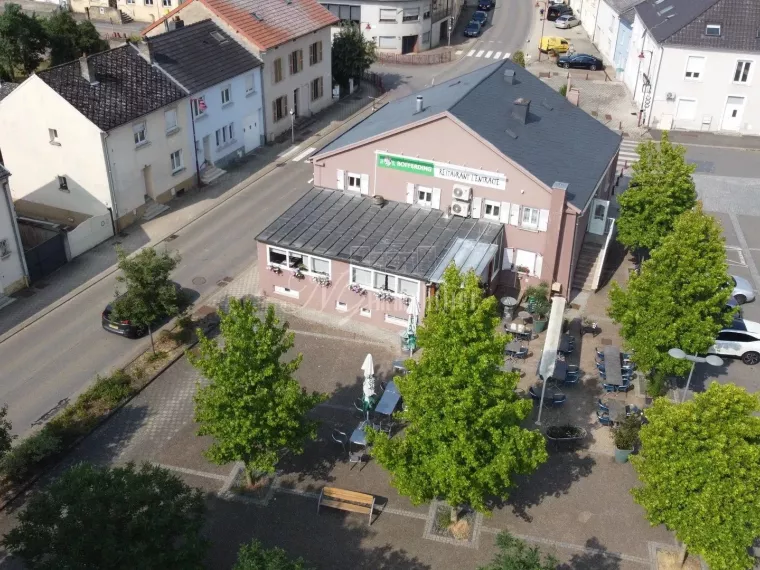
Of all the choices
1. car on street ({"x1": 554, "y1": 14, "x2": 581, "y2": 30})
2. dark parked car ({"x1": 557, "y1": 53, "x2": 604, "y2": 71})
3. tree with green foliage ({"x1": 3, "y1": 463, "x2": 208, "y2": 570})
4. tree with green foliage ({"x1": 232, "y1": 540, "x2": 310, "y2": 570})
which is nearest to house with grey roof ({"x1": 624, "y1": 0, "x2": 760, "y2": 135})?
dark parked car ({"x1": 557, "y1": 53, "x2": 604, "y2": 71})

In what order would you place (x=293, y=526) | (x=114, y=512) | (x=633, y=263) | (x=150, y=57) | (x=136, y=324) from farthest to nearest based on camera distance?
1. (x=150, y=57)
2. (x=633, y=263)
3. (x=136, y=324)
4. (x=293, y=526)
5. (x=114, y=512)

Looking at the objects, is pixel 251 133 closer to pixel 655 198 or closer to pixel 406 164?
pixel 406 164

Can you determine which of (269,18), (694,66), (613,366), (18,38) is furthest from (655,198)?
(18,38)

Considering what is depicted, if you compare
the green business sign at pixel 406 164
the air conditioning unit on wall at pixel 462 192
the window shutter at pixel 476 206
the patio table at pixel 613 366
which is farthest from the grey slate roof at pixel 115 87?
the patio table at pixel 613 366

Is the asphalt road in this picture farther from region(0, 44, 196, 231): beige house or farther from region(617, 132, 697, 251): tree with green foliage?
region(617, 132, 697, 251): tree with green foliage

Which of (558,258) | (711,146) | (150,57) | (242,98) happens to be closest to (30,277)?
(150,57)

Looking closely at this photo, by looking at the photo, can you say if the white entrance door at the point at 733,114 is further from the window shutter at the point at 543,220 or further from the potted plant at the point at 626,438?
the potted plant at the point at 626,438

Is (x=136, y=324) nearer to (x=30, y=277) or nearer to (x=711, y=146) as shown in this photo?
(x=30, y=277)
